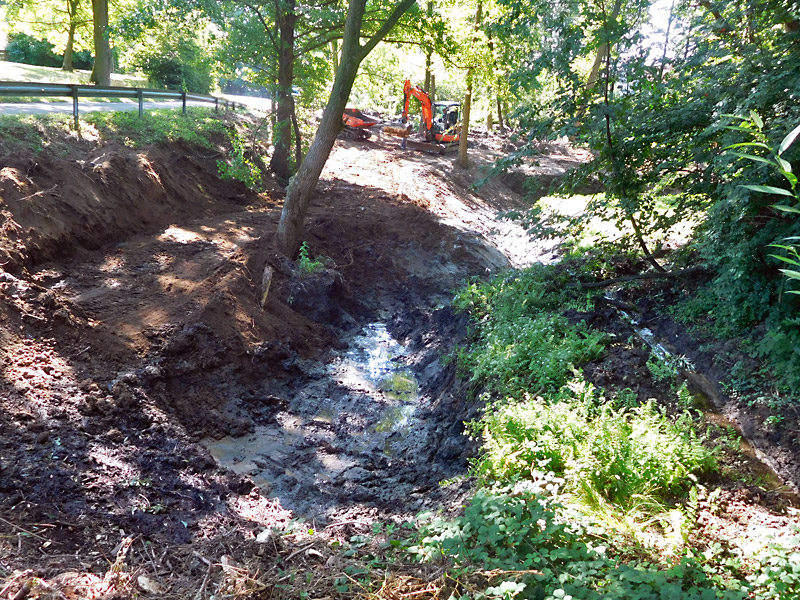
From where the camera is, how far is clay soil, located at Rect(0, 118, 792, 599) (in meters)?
4.49

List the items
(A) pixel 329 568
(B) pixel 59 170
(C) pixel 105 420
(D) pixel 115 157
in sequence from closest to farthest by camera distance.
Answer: (A) pixel 329 568 → (C) pixel 105 420 → (B) pixel 59 170 → (D) pixel 115 157

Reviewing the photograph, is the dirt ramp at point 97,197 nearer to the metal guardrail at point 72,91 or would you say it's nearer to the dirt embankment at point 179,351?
the dirt embankment at point 179,351

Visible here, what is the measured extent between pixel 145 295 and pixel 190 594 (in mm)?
5286

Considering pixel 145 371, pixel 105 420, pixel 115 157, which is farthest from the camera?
pixel 115 157

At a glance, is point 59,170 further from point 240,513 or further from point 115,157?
point 240,513

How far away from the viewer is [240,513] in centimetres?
565

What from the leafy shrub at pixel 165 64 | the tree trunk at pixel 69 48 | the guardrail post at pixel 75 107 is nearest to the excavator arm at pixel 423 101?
the leafy shrub at pixel 165 64

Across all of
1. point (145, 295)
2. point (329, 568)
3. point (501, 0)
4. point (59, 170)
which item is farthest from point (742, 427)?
point (59, 170)

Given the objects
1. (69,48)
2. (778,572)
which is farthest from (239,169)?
(69,48)

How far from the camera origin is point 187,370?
24.3 ft

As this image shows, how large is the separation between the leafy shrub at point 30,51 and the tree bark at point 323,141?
29158mm

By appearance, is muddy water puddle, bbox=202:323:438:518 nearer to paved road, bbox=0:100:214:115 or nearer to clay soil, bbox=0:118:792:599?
clay soil, bbox=0:118:792:599

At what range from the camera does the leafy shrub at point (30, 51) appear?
104ft

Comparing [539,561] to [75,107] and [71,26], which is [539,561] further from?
[71,26]
